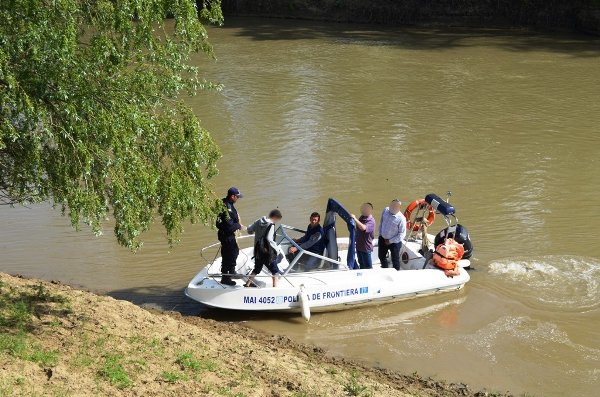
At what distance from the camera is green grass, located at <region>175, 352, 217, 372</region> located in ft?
31.2

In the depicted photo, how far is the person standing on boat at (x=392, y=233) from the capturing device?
546 inches

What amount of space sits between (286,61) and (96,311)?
24.9m

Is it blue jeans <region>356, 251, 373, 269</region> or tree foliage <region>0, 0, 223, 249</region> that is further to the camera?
blue jeans <region>356, 251, 373, 269</region>

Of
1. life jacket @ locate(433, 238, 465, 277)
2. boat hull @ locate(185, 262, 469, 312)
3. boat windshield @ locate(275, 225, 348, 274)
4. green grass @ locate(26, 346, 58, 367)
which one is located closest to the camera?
green grass @ locate(26, 346, 58, 367)

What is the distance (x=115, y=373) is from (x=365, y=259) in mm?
5829

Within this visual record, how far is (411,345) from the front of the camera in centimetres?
1243

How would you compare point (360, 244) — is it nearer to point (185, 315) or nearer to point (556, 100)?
point (185, 315)

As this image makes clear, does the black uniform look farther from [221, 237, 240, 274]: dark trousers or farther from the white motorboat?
the white motorboat

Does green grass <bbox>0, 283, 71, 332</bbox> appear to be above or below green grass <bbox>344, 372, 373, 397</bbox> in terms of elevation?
above

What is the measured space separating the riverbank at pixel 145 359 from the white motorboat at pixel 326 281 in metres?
0.69

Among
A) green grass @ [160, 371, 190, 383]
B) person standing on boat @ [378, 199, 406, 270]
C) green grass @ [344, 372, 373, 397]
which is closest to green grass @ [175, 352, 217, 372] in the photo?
green grass @ [160, 371, 190, 383]

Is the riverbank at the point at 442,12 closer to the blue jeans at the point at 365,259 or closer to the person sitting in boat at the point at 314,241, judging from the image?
the blue jeans at the point at 365,259

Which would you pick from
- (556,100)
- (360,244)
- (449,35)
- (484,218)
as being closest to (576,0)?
(449,35)

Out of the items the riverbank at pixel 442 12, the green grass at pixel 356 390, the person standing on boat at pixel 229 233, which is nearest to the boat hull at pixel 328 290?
the person standing on boat at pixel 229 233
